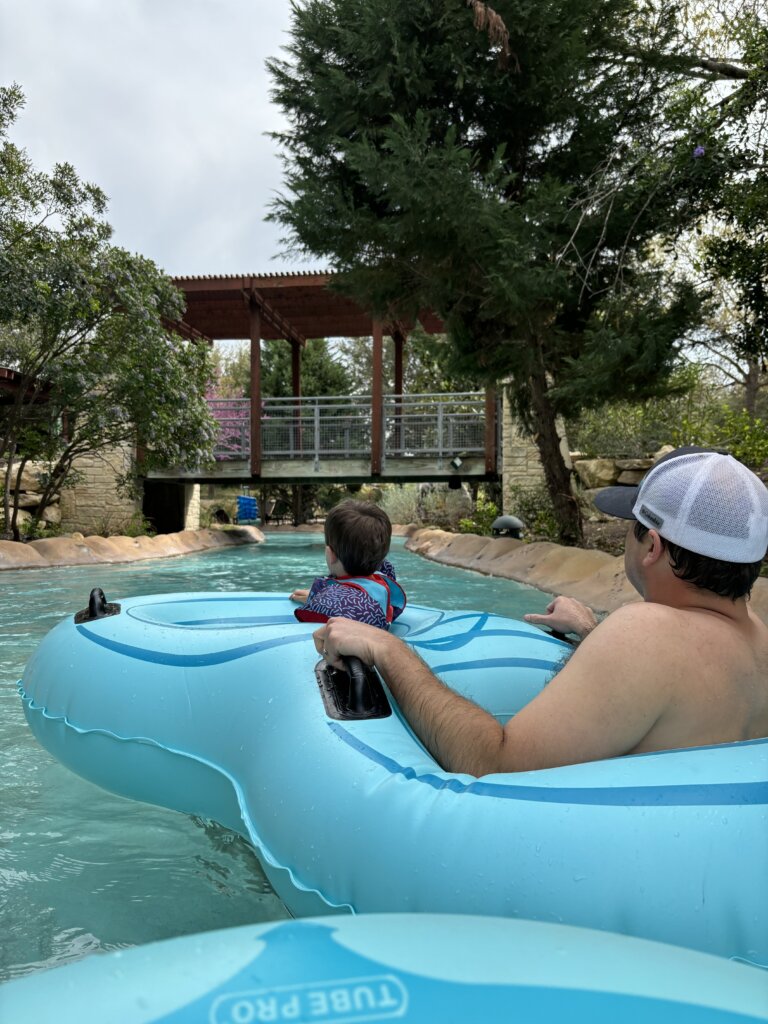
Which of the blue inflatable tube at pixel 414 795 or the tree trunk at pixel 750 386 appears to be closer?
the blue inflatable tube at pixel 414 795

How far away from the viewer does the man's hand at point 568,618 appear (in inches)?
84.0

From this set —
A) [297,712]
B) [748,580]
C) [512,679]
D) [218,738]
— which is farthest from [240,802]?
[748,580]

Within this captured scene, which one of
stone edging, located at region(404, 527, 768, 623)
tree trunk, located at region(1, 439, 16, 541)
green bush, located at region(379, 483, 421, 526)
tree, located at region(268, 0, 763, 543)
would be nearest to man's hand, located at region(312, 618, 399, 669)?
stone edging, located at region(404, 527, 768, 623)

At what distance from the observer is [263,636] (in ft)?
7.19

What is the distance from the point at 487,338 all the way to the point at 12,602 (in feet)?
17.8

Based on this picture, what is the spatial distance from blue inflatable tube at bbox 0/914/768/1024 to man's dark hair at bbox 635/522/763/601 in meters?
0.62

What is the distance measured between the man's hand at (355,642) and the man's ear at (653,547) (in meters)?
0.56

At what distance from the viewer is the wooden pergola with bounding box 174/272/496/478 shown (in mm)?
13484

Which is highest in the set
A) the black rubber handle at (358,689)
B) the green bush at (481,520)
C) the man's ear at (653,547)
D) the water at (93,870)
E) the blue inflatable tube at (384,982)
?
the man's ear at (653,547)

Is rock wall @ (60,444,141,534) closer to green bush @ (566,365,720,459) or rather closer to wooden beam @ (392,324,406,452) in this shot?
wooden beam @ (392,324,406,452)

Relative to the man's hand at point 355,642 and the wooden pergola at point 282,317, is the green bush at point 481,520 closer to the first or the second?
the wooden pergola at point 282,317

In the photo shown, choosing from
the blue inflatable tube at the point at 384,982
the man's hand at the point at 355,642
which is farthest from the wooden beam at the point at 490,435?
the blue inflatable tube at the point at 384,982

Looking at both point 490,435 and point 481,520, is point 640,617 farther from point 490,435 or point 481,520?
point 481,520

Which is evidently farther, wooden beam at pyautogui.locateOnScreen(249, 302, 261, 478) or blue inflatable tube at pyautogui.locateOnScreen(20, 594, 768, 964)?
wooden beam at pyautogui.locateOnScreen(249, 302, 261, 478)
